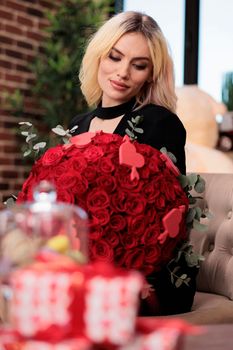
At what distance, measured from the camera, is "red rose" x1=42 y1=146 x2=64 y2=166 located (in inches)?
49.4

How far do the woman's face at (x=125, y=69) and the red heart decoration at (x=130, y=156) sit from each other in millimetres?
327

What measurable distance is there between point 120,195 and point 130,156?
0.25 ft

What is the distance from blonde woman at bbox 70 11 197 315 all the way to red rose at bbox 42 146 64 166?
0.26 m

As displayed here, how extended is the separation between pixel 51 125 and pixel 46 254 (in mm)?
3799

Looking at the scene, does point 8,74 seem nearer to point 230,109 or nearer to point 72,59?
point 72,59

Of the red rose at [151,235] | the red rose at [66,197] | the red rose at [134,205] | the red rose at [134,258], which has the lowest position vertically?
the red rose at [134,258]

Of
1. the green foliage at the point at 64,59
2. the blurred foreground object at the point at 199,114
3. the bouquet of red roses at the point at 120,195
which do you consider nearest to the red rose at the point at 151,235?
the bouquet of red roses at the point at 120,195

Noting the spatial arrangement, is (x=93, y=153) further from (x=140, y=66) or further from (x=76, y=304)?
(x=76, y=304)

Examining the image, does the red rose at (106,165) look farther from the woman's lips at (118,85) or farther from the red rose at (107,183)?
the woman's lips at (118,85)

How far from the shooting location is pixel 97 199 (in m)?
1.20

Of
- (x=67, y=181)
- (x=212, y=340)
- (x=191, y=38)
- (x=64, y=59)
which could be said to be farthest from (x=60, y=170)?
(x=191, y=38)

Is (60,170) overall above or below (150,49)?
below

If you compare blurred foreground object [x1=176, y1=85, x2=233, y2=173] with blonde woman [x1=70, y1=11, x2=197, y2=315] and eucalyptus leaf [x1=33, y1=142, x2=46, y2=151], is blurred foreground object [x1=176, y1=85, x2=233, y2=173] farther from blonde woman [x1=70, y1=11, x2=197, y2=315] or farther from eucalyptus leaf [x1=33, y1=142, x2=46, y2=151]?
eucalyptus leaf [x1=33, y1=142, x2=46, y2=151]

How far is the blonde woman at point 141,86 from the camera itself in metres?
1.53
